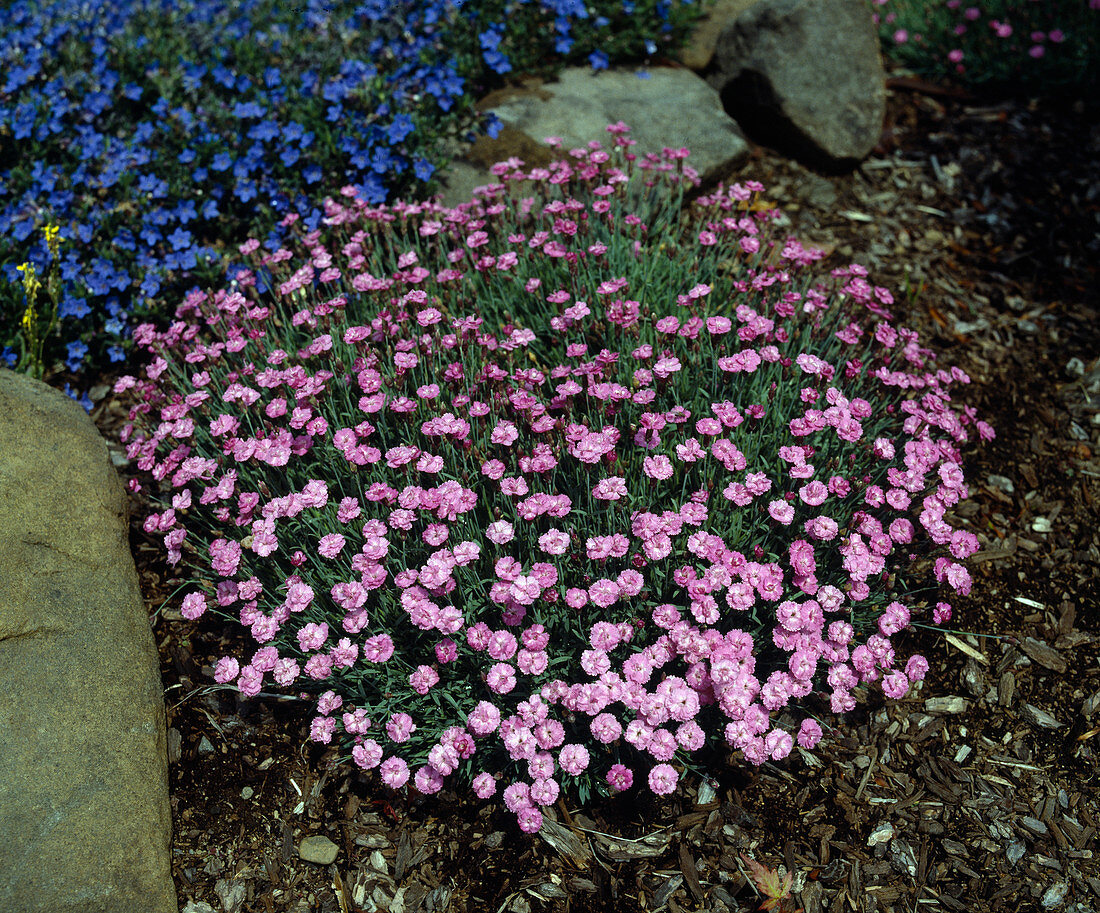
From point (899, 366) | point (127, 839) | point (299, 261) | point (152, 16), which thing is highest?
point (152, 16)

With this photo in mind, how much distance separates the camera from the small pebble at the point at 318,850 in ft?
8.79

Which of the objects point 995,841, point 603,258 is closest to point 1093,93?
point 603,258

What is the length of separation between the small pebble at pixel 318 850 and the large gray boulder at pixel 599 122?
3384 millimetres

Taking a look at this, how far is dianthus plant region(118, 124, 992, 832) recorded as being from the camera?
2609mm

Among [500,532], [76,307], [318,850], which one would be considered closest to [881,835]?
[500,532]

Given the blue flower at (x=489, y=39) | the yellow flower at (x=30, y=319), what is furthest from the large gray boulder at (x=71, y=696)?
the blue flower at (x=489, y=39)

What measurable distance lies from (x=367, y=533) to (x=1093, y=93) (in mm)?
6035

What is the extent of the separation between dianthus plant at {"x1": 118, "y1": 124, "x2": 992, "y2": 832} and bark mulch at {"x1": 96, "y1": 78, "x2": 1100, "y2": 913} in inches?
6.6

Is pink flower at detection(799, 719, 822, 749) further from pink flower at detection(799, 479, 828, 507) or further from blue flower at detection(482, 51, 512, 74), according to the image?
blue flower at detection(482, 51, 512, 74)

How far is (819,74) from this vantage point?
17.6 feet

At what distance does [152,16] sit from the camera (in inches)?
221

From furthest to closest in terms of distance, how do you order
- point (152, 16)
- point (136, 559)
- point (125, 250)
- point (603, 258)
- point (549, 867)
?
point (152, 16) < point (125, 250) < point (603, 258) < point (136, 559) < point (549, 867)

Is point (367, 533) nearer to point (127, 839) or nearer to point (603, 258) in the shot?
point (127, 839)

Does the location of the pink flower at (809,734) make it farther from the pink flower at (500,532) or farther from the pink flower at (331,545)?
the pink flower at (331,545)
